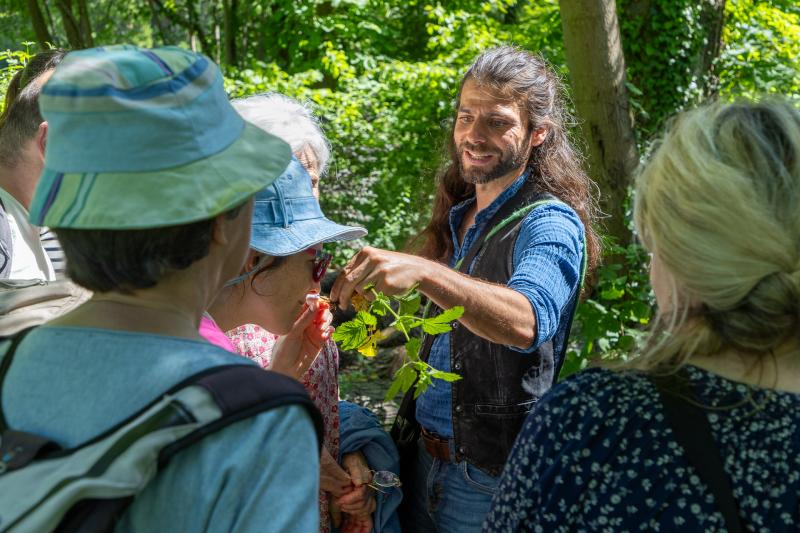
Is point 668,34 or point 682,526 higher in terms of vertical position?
point 682,526

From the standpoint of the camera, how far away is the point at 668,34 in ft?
22.9

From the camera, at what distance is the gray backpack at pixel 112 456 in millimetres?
1085

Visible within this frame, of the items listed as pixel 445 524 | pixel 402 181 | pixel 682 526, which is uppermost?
pixel 682 526

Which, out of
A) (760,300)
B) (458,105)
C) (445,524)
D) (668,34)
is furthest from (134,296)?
(668,34)

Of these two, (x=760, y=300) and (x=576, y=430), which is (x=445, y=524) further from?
(x=760, y=300)

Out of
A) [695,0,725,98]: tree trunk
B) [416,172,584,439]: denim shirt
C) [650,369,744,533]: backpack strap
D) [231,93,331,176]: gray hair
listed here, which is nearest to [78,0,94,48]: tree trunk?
[695,0,725,98]: tree trunk

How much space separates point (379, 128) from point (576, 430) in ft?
24.0

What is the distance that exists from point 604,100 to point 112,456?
4.98 metres

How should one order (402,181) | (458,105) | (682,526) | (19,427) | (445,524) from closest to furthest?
1. (19,427)
2. (682,526)
3. (445,524)
4. (458,105)
5. (402,181)

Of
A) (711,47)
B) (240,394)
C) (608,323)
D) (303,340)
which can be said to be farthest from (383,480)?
(711,47)

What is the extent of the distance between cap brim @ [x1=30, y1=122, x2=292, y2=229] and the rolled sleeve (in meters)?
1.29

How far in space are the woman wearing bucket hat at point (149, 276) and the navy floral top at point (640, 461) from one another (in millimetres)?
529

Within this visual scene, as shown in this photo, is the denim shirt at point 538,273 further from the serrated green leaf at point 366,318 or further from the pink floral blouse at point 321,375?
the serrated green leaf at point 366,318

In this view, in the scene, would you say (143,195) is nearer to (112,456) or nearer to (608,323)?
(112,456)
